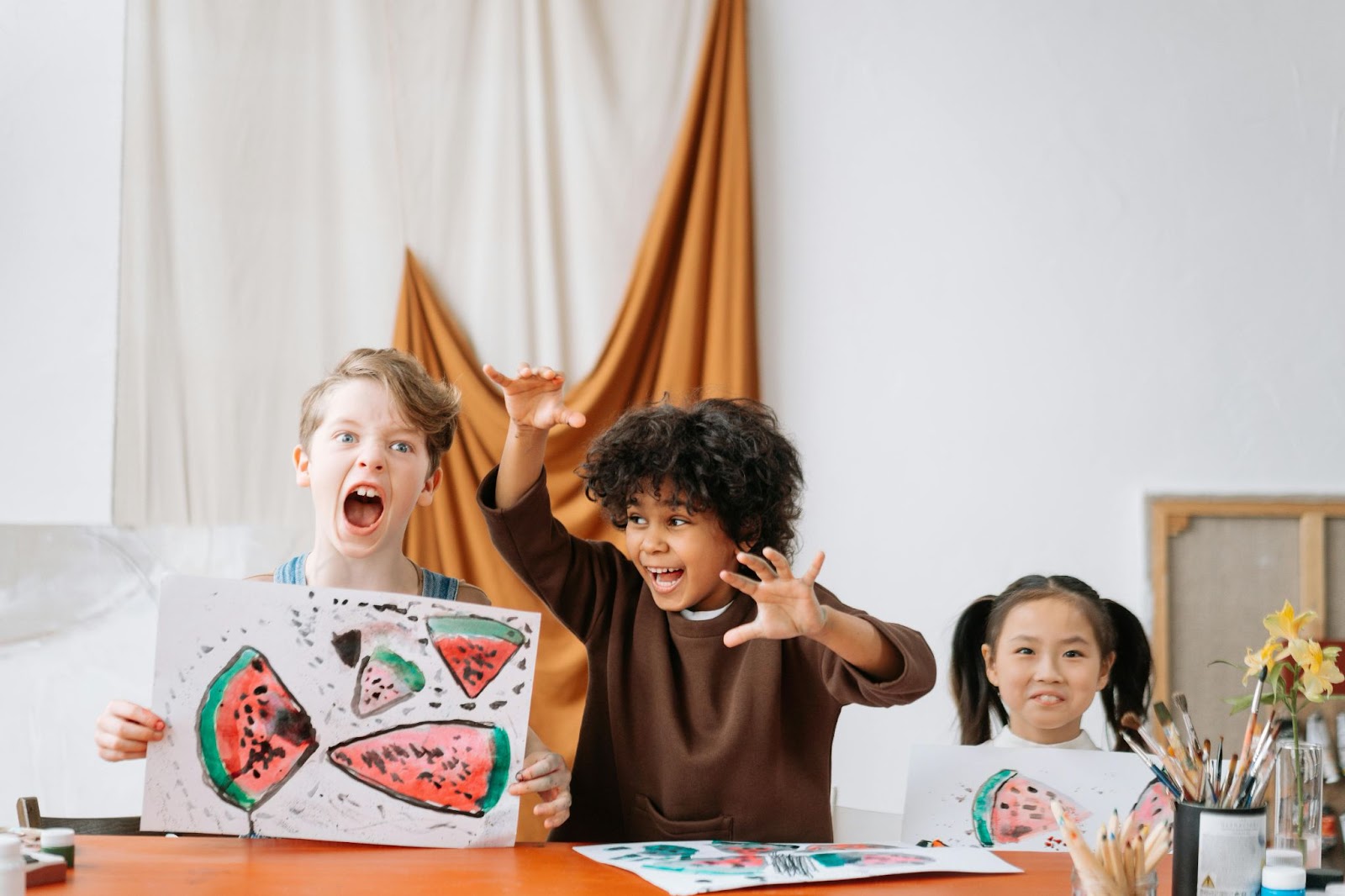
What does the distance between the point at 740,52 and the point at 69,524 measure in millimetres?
2009

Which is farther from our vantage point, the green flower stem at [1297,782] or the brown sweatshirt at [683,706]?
the brown sweatshirt at [683,706]

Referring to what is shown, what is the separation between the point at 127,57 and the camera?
288cm

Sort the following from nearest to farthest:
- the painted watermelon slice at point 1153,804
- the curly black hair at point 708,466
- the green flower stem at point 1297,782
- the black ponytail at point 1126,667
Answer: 1. the green flower stem at point 1297,782
2. the painted watermelon slice at point 1153,804
3. the curly black hair at point 708,466
4. the black ponytail at point 1126,667

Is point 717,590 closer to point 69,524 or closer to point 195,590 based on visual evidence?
point 195,590

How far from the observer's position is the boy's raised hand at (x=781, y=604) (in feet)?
4.48

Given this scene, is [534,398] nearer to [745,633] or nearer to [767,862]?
[745,633]

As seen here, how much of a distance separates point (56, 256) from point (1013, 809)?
2.54m

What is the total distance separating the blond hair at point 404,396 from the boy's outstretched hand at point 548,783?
0.46m

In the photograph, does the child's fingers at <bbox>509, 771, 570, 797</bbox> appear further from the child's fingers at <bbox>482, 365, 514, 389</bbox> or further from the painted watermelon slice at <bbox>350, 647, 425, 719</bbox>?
the child's fingers at <bbox>482, 365, 514, 389</bbox>

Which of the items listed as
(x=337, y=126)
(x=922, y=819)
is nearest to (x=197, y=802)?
(x=922, y=819)

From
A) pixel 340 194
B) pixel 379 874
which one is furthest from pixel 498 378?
pixel 340 194

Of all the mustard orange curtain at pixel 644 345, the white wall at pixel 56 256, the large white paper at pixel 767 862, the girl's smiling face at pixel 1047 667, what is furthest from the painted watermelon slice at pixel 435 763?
the white wall at pixel 56 256

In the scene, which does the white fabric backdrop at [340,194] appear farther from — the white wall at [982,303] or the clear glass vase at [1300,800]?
the clear glass vase at [1300,800]

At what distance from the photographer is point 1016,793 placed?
1568mm
